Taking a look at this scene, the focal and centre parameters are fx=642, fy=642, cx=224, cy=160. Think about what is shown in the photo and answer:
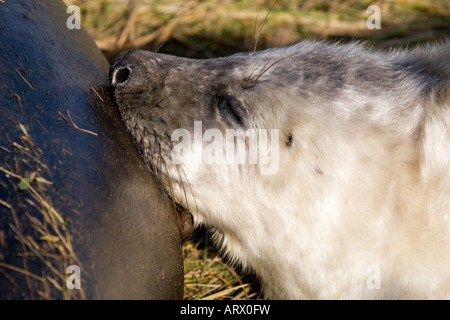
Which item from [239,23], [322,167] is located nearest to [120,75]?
[322,167]

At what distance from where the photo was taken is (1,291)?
5.82 feet

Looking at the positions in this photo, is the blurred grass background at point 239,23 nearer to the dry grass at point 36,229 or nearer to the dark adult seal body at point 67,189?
the dark adult seal body at point 67,189

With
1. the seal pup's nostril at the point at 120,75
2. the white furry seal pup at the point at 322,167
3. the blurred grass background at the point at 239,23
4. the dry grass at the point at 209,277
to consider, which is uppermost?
the blurred grass background at the point at 239,23

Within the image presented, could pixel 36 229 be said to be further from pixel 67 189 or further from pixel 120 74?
pixel 120 74

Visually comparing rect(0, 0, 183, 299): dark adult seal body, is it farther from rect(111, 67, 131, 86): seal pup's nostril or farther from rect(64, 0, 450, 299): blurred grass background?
rect(64, 0, 450, 299): blurred grass background

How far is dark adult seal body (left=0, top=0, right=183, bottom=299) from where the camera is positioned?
6.17 ft

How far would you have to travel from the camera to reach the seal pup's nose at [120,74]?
8.75 feet

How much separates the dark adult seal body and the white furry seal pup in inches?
7.7

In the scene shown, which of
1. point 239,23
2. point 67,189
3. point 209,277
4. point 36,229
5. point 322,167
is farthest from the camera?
point 239,23

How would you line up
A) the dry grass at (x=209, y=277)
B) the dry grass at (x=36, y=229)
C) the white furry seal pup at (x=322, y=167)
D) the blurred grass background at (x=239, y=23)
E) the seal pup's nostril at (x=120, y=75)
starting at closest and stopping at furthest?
the dry grass at (x=36, y=229), the white furry seal pup at (x=322, y=167), the seal pup's nostril at (x=120, y=75), the dry grass at (x=209, y=277), the blurred grass background at (x=239, y=23)

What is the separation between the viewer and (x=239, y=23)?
499 centimetres

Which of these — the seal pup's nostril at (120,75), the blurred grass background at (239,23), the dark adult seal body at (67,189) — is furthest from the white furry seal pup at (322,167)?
the blurred grass background at (239,23)

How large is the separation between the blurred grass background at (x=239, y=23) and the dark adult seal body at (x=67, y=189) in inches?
88.2
